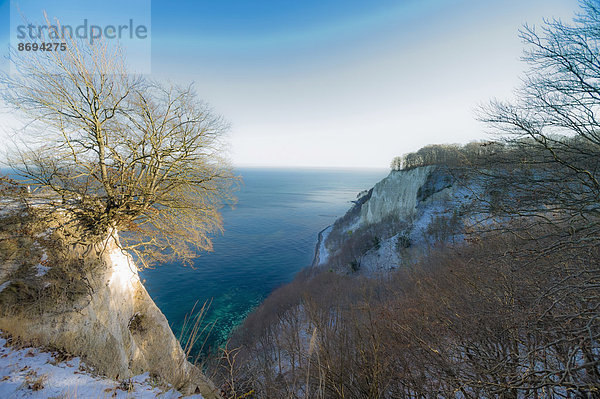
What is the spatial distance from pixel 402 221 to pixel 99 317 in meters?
35.7

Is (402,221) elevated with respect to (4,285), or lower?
lower

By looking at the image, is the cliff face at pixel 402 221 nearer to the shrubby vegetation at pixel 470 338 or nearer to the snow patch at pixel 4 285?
the shrubby vegetation at pixel 470 338

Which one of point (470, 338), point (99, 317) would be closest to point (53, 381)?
point (99, 317)

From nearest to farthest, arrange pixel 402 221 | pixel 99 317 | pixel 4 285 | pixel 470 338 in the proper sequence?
pixel 4 285
pixel 99 317
pixel 470 338
pixel 402 221

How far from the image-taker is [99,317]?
272 inches

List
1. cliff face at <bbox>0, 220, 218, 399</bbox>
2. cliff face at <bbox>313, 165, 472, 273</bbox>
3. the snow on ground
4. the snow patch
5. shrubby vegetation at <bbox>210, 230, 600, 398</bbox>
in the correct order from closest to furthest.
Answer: the snow on ground, shrubby vegetation at <bbox>210, 230, 600, 398</bbox>, cliff face at <bbox>0, 220, 218, 399</bbox>, the snow patch, cliff face at <bbox>313, 165, 472, 273</bbox>

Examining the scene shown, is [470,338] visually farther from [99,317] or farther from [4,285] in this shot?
[4,285]

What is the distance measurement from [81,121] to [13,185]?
9.15ft

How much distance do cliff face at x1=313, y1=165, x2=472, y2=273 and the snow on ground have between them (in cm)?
2110

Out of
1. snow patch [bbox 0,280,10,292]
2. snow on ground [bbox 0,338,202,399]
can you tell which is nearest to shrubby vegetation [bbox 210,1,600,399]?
snow on ground [bbox 0,338,202,399]

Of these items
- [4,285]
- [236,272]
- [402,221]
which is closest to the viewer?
[4,285]

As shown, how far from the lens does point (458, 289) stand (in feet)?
33.4

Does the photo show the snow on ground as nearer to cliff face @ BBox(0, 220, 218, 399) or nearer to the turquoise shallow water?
cliff face @ BBox(0, 220, 218, 399)

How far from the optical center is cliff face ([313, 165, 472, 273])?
25.4 m
